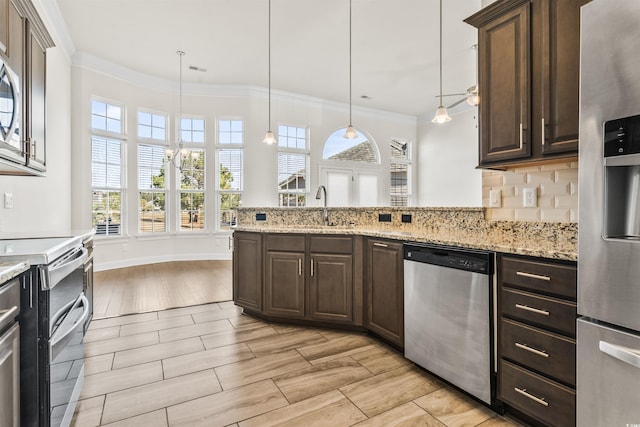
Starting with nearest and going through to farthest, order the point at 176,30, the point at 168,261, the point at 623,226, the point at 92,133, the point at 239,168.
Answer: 1. the point at 623,226
2. the point at 176,30
3. the point at 92,133
4. the point at 168,261
5. the point at 239,168

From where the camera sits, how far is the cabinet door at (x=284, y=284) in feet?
9.80

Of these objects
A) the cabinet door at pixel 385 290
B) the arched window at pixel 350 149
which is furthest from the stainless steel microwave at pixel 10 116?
the arched window at pixel 350 149

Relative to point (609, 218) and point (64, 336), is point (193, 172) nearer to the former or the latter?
point (64, 336)

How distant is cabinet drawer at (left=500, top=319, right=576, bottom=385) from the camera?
58.2 inches

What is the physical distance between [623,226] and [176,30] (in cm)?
527

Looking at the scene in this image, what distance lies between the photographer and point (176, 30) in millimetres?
4570

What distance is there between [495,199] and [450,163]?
6.09 m

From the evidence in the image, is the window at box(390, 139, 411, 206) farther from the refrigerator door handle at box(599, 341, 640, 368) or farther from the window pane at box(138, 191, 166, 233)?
the refrigerator door handle at box(599, 341, 640, 368)

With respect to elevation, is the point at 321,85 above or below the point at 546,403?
above

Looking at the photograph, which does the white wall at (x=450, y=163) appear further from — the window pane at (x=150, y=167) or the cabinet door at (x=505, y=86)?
the window pane at (x=150, y=167)

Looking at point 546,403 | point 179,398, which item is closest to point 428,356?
point 546,403

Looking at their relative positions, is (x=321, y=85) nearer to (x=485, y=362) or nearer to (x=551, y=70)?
(x=551, y=70)

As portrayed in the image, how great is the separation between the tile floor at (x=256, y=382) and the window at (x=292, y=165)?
4569mm

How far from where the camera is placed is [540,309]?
159 centimetres
